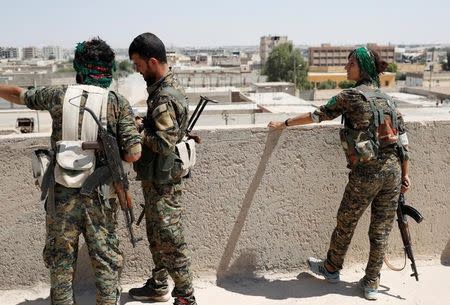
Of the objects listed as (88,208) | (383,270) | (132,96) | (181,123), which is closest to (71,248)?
(88,208)

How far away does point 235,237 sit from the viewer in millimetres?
3338

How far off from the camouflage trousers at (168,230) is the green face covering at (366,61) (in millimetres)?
1209

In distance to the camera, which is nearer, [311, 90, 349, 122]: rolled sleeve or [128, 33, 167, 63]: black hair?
[128, 33, 167, 63]: black hair

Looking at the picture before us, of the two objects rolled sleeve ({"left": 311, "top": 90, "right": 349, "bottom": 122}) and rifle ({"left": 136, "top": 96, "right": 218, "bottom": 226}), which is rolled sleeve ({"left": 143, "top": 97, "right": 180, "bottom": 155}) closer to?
rifle ({"left": 136, "top": 96, "right": 218, "bottom": 226})

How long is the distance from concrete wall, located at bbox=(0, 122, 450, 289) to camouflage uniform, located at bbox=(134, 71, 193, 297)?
0.47 meters

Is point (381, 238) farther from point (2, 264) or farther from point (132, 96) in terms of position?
point (132, 96)

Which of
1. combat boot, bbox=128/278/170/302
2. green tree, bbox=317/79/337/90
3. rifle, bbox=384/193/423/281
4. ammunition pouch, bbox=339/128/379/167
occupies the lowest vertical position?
green tree, bbox=317/79/337/90

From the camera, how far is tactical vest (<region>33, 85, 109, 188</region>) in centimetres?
229

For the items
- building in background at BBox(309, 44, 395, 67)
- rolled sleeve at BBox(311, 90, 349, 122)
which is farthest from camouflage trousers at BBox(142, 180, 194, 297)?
building in background at BBox(309, 44, 395, 67)

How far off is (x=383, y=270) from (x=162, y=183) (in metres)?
1.70

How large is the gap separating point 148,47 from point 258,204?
1302 millimetres

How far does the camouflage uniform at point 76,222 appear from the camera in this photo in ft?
7.74

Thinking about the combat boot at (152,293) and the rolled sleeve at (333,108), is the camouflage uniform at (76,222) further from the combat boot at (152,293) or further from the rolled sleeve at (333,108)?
the rolled sleeve at (333,108)

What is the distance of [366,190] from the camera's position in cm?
298
